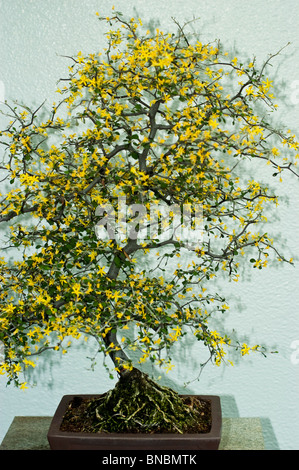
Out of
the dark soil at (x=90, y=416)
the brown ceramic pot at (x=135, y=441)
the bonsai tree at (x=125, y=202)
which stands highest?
the bonsai tree at (x=125, y=202)

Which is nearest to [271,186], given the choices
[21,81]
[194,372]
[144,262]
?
[144,262]

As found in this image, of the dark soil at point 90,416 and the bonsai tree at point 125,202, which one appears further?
the dark soil at point 90,416

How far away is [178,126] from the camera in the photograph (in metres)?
2.08

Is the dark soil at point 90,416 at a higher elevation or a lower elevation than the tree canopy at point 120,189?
lower

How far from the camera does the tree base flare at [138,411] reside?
7.41 feet

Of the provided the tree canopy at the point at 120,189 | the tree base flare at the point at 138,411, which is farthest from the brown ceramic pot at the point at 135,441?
the tree canopy at the point at 120,189

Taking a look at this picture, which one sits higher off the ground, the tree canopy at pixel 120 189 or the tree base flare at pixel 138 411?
the tree canopy at pixel 120 189

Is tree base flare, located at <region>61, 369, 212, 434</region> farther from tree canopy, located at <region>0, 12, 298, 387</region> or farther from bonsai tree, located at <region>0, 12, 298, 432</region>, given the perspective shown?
tree canopy, located at <region>0, 12, 298, 387</region>

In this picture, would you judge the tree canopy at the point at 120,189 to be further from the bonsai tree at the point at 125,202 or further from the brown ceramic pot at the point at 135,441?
the brown ceramic pot at the point at 135,441

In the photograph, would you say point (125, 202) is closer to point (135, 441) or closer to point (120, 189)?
point (120, 189)

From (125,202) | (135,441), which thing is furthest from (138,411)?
(125,202)

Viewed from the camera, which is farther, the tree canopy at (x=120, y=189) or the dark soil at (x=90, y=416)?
the dark soil at (x=90, y=416)

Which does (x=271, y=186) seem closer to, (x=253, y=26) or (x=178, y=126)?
(x=253, y=26)

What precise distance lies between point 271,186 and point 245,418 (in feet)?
2.84
